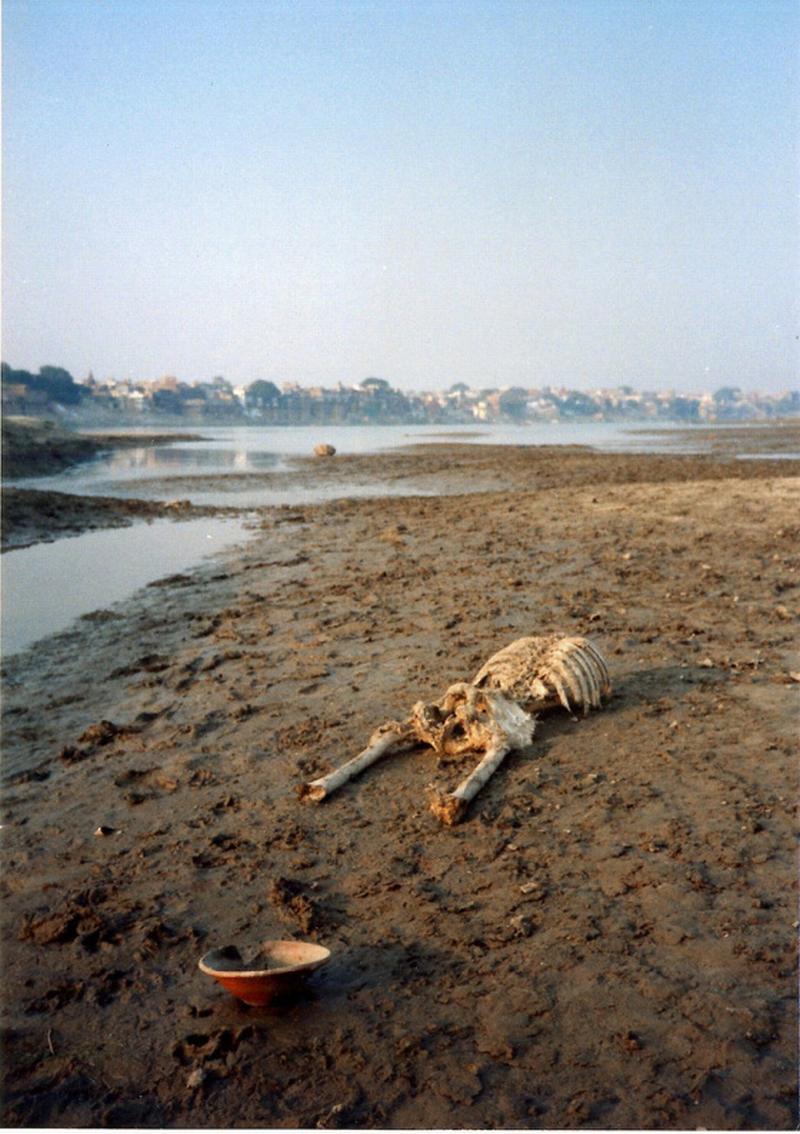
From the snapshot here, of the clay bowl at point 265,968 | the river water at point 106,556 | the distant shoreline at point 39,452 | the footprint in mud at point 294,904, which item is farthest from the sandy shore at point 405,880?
the distant shoreline at point 39,452

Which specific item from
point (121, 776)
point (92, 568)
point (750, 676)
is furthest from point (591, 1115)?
point (92, 568)

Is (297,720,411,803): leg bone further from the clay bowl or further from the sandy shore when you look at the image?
the clay bowl

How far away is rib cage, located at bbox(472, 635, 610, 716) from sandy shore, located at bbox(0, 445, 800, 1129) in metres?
0.19

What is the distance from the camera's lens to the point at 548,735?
17.9 feet

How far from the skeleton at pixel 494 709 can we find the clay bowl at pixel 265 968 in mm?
1434

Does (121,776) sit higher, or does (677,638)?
(677,638)

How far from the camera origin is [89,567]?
13.3 m

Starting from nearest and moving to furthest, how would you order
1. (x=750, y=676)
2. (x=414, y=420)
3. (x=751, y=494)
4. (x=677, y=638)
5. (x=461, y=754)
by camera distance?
(x=461, y=754), (x=750, y=676), (x=677, y=638), (x=751, y=494), (x=414, y=420)

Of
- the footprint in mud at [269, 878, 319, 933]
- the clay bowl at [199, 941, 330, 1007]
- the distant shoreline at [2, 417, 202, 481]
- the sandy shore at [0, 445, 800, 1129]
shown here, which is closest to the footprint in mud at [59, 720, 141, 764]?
the sandy shore at [0, 445, 800, 1129]

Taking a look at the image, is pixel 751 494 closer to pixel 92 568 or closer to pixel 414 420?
pixel 92 568

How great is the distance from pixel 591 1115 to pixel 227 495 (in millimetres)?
20859

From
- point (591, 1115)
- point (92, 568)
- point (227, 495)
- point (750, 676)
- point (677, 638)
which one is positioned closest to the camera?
Answer: point (591, 1115)

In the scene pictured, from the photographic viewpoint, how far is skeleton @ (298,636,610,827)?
5.01m

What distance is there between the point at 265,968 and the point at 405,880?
3.22 ft
